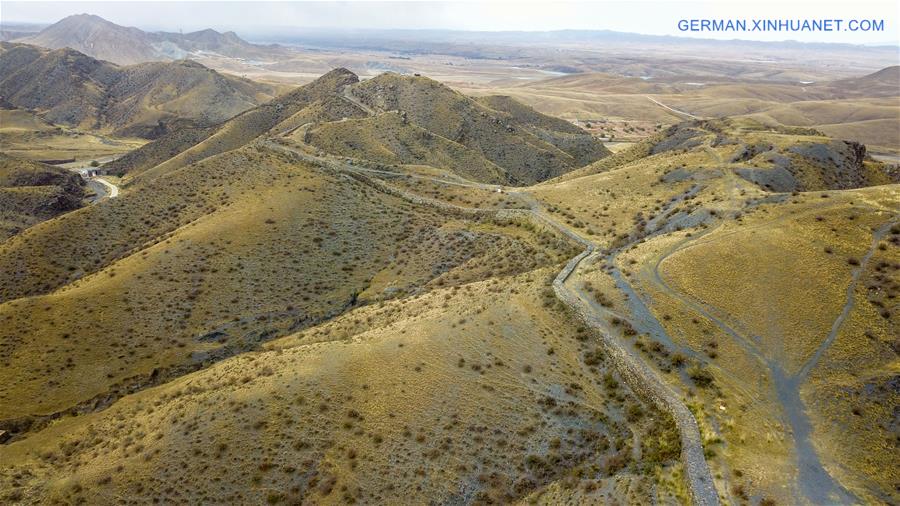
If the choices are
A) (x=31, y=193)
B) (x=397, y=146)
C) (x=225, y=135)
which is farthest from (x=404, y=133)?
(x=31, y=193)

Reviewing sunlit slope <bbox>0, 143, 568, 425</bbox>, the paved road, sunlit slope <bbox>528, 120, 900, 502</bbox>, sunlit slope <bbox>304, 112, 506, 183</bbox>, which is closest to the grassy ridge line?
sunlit slope <bbox>528, 120, 900, 502</bbox>

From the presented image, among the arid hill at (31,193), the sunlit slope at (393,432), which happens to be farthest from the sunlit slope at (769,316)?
the arid hill at (31,193)

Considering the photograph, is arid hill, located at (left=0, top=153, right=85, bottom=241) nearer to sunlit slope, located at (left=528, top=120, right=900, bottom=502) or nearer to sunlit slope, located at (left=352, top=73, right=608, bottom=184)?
sunlit slope, located at (left=352, top=73, right=608, bottom=184)

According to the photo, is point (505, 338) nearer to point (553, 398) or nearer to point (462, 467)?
point (553, 398)

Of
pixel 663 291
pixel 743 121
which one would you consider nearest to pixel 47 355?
pixel 663 291

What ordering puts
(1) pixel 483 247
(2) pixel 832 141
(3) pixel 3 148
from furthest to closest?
(3) pixel 3 148 → (2) pixel 832 141 → (1) pixel 483 247

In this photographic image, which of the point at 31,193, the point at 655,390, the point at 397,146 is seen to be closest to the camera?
the point at 655,390

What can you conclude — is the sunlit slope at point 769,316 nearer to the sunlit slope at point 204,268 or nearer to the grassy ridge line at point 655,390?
the grassy ridge line at point 655,390

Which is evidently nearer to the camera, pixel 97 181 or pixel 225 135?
pixel 97 181

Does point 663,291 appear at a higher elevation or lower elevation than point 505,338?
higher

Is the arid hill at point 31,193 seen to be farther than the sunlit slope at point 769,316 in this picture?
Yes

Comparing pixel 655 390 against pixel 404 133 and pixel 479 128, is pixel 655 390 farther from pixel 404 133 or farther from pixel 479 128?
pixel 479 128
